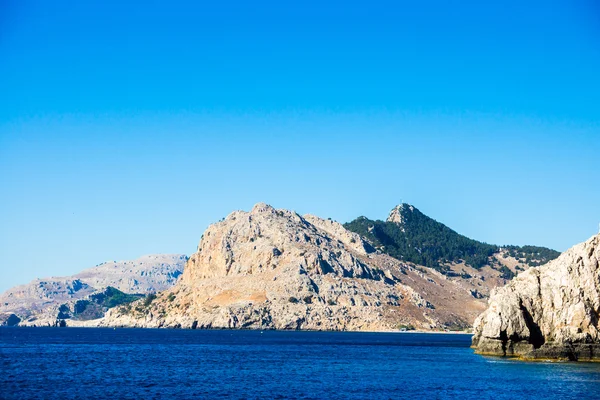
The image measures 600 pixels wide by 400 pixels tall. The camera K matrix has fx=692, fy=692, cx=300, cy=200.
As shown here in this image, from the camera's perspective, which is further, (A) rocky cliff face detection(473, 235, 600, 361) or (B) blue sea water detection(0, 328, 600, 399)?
(A) rocky cliff face detection(473, 235, 600, 361)

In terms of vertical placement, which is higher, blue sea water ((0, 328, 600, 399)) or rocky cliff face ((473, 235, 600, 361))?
rocky cliff face ((473, 235, 600, 361))

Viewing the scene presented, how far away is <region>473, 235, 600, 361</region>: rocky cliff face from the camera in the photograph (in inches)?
3588

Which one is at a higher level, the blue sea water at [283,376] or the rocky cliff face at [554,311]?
the rocky cliff face at [554,311]

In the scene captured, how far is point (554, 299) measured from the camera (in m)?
96.2

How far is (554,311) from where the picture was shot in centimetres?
9625

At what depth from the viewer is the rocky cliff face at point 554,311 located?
91.1 m

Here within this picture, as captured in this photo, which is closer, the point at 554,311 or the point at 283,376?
the point at 283,376

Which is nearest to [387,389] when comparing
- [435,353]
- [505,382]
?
[505,382]

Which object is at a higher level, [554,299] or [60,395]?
[554,299]

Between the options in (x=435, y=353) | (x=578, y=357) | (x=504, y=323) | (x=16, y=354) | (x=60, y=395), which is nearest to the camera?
(x=60, y=395)

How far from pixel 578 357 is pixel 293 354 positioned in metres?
46.9

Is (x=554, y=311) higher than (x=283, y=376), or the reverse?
(x=554, y=311)

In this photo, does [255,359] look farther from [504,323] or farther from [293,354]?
[504,323]

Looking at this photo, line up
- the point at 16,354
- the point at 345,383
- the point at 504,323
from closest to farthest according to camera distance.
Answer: the point at 345,383, the point at 504,323, the point at 16,354
